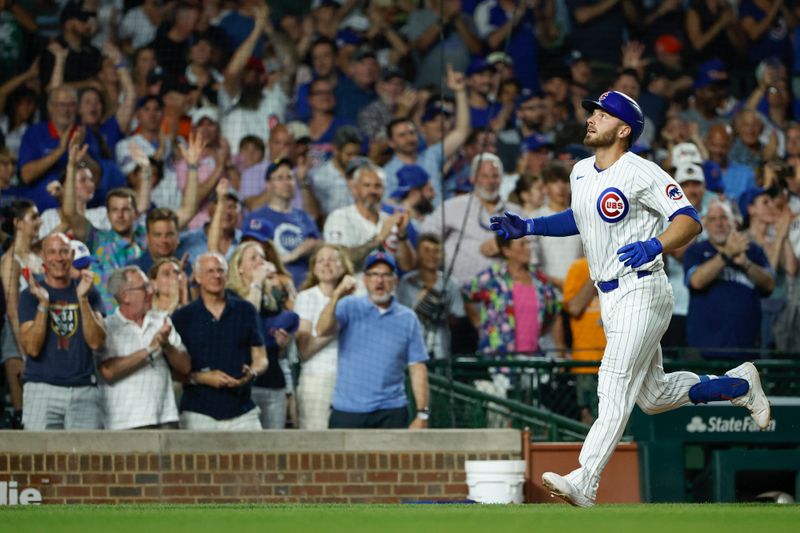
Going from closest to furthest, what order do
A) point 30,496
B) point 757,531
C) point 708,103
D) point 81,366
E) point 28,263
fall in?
point 757,531 → point 30,496 → point 81,366 → point 28,263 → point 708,103

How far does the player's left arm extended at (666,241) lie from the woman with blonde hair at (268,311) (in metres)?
4.04

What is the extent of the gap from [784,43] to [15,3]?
23.8 ft

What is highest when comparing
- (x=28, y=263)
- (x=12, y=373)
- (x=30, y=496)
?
(x=28, y=263)

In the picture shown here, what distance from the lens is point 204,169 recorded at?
36.3 feet

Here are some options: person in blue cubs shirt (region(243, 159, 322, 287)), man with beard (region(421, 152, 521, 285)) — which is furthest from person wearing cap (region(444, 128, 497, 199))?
person in blue cubs shirt (region(243, 159, 322, 287))

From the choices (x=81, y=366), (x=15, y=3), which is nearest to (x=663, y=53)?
(x=15, y=3)

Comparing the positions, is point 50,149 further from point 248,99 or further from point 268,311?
point 268,311

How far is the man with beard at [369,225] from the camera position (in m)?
10.7

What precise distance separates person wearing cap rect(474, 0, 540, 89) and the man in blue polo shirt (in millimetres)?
4492

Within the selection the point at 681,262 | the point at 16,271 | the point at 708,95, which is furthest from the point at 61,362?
the point at 708,95

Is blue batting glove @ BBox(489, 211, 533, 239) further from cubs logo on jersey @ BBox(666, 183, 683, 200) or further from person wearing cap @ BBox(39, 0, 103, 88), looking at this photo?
person wearing cap @ BBox(39, 0, 103, 88)

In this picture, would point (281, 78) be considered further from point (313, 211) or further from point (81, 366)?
point (81, 366)

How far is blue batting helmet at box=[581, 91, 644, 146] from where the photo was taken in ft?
20.4

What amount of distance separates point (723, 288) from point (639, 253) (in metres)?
4.97
